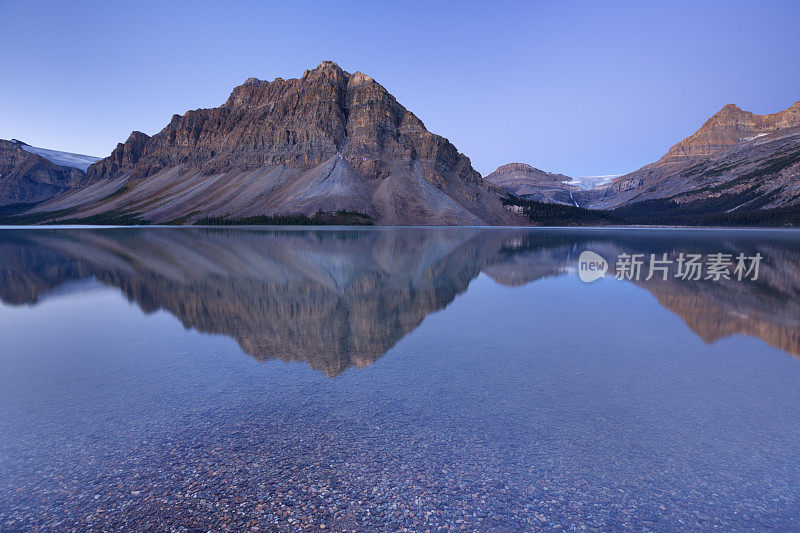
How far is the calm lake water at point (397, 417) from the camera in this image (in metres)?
5.52

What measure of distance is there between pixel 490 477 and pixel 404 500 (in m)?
1.36

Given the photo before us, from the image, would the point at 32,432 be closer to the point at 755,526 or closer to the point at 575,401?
the point at 575,401

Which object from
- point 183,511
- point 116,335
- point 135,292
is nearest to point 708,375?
point 183,511

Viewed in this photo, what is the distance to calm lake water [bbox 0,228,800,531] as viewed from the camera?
552cm

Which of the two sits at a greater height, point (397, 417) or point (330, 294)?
point (330, 294)

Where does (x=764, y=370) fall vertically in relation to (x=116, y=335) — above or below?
above

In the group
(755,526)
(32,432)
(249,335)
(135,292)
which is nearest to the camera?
(755,526)

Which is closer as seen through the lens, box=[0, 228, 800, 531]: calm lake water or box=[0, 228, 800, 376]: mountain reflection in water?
box=[0, 228, 800, 531]: calm lake water

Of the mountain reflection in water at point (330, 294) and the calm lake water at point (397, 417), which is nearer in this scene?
the calm lake water at point (397, 417)

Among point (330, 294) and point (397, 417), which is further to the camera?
point (330, 294)

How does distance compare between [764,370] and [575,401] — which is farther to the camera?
[764,370]

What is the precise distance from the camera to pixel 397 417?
7.86m

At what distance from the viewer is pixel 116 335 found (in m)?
13.7

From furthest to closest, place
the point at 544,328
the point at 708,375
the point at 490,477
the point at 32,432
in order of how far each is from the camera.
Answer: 1. the point at 544,328
2. the point at 708,375
3. the point at 32,432
4. the point at 490,477
